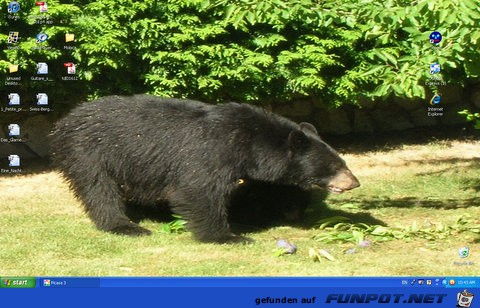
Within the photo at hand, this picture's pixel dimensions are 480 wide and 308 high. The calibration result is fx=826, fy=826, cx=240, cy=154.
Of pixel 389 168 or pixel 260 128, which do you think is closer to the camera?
pixel 260 128

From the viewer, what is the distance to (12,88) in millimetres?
6473

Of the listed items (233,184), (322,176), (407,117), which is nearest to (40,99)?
(233,184)

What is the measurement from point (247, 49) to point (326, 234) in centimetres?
223

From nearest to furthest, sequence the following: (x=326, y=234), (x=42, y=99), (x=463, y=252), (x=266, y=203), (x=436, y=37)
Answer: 1. (x=463, y=252)
2. (x=436, y=37)
3. (x=326, y=234)
4. (x=266, y=203)
5. (x=42, y=99)

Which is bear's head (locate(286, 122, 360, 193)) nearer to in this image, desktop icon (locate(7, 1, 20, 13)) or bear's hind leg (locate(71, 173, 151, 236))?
bear's hind leg (locate(71, 173, 151, 236))

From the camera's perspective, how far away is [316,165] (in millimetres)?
6066

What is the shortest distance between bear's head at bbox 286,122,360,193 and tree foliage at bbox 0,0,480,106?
1.89 ft

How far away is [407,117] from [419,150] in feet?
1.07

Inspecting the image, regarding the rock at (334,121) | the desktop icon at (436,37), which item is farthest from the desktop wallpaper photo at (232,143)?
the rock at (334,121)

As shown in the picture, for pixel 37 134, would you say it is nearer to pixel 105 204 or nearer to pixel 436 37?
pixel 105 204

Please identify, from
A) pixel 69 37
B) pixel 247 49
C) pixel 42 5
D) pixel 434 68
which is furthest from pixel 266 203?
pixel 42 5

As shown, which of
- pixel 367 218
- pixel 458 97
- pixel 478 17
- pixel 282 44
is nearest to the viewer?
pixel 478 17

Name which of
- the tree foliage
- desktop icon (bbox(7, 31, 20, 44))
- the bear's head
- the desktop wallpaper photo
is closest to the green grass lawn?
the desktop wallpaper photo

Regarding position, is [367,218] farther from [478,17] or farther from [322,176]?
[478,17]
